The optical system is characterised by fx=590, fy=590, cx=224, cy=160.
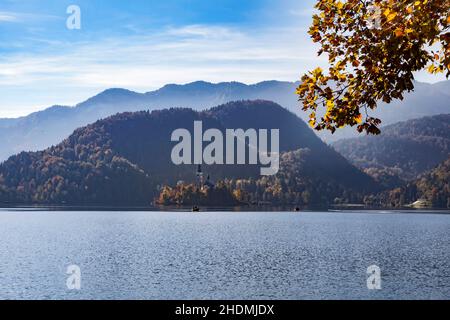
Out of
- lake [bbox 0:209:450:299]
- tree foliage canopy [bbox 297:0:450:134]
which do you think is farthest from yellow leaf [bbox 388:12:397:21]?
lake [bbox 0:209:450:299]

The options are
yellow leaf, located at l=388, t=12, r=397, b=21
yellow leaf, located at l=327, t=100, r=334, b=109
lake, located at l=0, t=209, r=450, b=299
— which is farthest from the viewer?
lake, located at l=0, t=209, r=450, b=299

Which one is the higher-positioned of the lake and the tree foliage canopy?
the tree foliage canopy

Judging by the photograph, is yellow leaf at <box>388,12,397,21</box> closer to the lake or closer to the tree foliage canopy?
the tree foliage canopy

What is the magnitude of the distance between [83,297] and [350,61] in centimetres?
5149

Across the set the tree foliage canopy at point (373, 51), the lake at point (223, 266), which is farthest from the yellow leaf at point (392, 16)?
the lake at point (223, 266)

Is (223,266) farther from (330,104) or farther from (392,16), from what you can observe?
(392,16)

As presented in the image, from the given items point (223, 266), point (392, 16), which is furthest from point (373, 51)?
point (223, 266)
